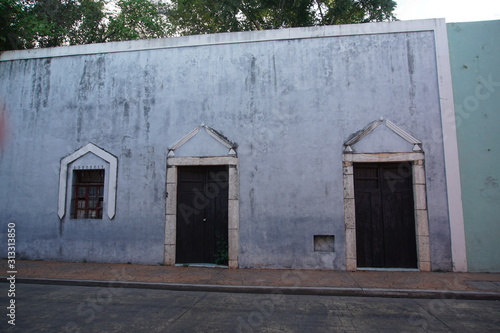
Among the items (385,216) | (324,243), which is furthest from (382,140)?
(324,243)

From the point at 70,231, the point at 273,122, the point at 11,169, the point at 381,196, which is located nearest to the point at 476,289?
the point at 381,196

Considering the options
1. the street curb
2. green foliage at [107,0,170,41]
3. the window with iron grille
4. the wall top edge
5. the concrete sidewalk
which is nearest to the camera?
the street curb

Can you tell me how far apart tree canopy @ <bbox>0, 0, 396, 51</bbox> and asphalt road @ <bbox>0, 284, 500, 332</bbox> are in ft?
28.2

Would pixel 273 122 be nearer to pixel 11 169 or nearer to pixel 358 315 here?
pixel 358 315

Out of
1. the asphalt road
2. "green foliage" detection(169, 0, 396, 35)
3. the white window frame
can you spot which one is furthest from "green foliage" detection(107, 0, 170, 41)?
the asphalt road

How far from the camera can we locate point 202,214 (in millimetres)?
7926

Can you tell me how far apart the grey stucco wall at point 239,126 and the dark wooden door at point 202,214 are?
0.50 m

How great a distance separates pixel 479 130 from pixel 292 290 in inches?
218

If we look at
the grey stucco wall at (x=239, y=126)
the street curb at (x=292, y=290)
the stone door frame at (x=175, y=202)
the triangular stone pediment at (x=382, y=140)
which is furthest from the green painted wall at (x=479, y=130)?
the stone door frame at (x=175, y=202)

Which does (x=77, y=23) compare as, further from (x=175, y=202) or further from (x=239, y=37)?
(x=175, y=202)

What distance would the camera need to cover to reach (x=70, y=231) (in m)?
8.20

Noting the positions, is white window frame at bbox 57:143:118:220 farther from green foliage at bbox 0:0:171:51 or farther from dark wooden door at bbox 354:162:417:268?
dark wooden door at bbox 354:162:417:268

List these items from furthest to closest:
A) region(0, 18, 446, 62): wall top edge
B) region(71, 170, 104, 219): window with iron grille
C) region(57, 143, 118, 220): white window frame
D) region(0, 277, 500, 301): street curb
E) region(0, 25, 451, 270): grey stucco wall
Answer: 1. region(71, 170, 104, 219): window with iron grille
2. region(57, 143, 118, 220): white window frame
3. region(0, 18, 446, 62): wall top edge
4. region(0, 25, 451, 270): grey stucco wall
5. region(0, 277, 500, 301): street curb

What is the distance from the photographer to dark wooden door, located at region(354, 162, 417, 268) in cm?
729
